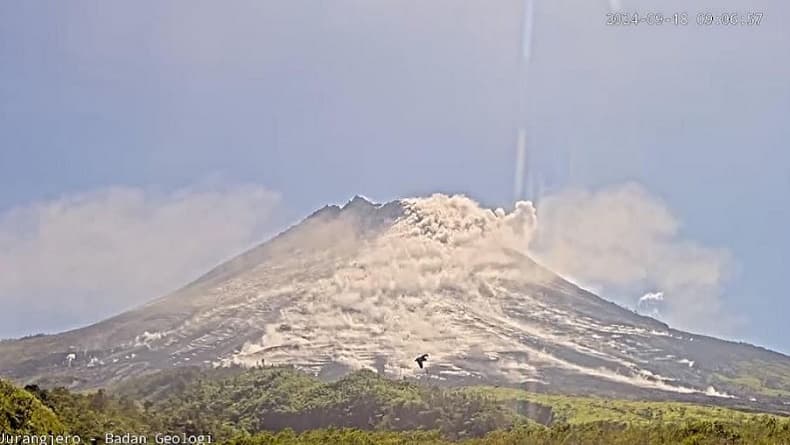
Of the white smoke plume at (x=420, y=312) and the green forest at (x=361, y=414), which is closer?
the green forest at (x=361, y=414)

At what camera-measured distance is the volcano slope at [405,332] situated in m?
82.1

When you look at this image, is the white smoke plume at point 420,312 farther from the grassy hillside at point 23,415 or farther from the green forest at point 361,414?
the grassy hillside at point 23,415

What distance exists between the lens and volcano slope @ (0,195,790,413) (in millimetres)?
82125

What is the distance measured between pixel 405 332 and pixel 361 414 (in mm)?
41811

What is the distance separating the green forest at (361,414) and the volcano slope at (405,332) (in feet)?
40.5

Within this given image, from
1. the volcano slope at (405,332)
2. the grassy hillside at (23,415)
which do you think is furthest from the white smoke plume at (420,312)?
the grassy hillside at (23,415)

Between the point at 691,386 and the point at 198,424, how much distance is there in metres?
61.4

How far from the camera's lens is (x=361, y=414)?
55688mm

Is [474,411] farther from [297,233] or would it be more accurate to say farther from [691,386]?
[297,233]

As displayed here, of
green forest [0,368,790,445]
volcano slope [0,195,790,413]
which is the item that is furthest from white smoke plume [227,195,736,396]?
green forest [0,368,790,445]

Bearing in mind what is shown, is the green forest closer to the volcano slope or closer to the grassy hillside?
the grassy hillside

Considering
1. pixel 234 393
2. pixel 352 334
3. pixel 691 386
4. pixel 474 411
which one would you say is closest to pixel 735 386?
pixel 691 386

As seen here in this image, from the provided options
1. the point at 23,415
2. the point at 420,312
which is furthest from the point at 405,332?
the point at 23,415

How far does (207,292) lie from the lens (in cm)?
10550
